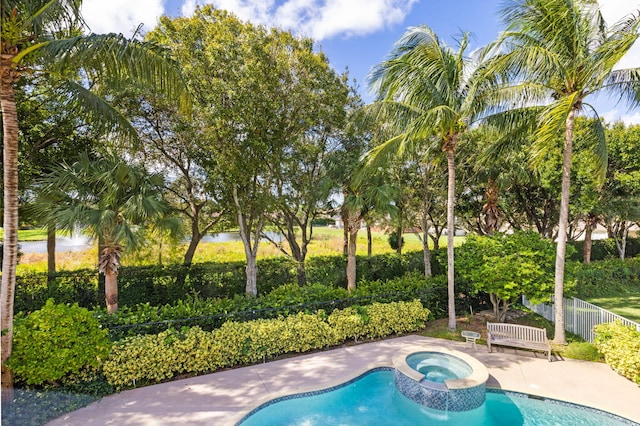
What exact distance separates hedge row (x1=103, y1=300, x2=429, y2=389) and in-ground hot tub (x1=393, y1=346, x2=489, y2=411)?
5.64 ft

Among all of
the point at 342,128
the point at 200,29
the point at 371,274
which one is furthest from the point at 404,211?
the point at 200,29

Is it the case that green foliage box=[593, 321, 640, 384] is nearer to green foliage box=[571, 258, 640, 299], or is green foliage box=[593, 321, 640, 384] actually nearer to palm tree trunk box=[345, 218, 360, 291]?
green foliage box=[571, 258, 640, 299]

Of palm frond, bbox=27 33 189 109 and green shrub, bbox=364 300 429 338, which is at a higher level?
palm frond, bbox=27 33 189 109

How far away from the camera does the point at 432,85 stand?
10102 millimetres

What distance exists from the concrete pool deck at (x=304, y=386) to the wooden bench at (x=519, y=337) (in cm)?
37

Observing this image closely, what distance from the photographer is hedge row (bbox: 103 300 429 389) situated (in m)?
7.51

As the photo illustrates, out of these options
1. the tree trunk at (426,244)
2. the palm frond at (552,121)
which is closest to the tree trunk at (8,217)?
the palm frond at (552,121)

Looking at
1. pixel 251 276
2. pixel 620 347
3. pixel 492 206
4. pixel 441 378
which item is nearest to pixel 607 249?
pixel 492 206

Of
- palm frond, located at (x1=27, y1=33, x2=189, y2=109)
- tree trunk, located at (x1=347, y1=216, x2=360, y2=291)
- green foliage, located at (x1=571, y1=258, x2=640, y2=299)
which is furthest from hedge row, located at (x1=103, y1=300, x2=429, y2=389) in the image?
green foliage, located at (x1=571, y1=258, x2=640, y2=299)

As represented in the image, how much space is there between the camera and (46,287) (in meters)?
12.2

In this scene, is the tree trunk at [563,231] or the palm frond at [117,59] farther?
the tree trunk at [563,231]

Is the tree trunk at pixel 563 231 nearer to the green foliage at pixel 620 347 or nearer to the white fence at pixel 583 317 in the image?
the white fence at pixel 583 317

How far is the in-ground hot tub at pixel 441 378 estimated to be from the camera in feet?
22.8

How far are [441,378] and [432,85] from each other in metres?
8.05
